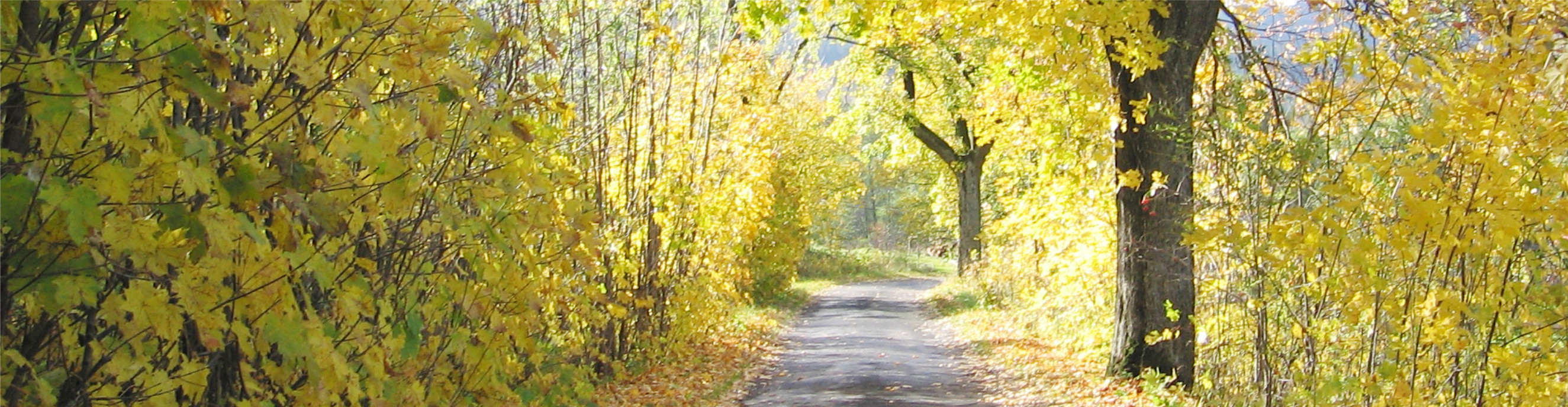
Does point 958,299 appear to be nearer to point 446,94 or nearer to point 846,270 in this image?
point 846,270

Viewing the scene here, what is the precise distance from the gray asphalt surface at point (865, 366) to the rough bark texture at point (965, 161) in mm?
4001

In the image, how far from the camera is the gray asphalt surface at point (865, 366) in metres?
11.8

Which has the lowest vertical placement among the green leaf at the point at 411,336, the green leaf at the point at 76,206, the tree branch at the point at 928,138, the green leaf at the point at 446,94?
the green leaf at the point at 411,336

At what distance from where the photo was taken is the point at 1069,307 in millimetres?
15898

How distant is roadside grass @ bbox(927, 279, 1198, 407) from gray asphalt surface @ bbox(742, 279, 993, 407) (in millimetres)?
382

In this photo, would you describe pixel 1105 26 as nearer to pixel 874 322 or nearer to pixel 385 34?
pixel 385 34

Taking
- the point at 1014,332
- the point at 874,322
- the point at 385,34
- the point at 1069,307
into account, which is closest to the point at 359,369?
the point at 385,34

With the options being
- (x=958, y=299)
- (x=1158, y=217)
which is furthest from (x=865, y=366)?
(x=958, y=299)

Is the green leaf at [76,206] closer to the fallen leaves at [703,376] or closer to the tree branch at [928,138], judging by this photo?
the fallen leaves at [703,376]

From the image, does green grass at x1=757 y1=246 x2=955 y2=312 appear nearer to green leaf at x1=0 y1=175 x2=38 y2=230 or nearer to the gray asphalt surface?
the gray asphalt surface

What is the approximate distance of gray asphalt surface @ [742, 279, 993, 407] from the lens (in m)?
11.8

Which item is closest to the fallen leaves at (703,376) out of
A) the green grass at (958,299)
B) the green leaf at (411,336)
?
the green leaf at (411,336)

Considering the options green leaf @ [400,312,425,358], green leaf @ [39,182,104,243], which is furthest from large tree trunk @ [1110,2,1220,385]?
green leaf @ [39,182,104,243]

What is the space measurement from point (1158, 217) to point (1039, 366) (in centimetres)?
371
